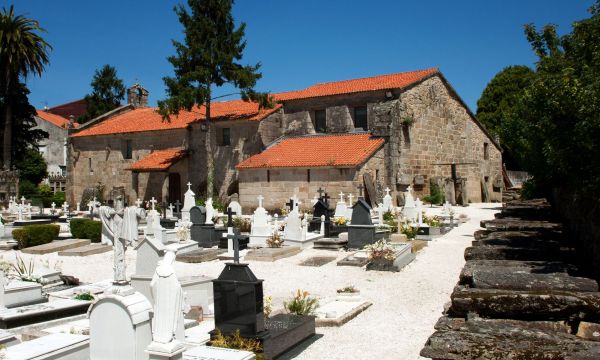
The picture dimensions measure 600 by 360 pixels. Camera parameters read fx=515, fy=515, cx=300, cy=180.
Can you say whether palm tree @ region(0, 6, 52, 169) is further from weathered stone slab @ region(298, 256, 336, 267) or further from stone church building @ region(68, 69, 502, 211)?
weathered stone slab @ region(298, 256, 336, 267)

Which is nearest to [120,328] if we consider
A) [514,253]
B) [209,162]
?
[514,253]

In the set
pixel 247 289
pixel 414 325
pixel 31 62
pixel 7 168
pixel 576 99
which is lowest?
pixel 414 325

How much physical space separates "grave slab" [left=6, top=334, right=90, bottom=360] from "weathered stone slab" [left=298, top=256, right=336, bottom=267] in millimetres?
8487

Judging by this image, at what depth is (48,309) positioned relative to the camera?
8.60 m

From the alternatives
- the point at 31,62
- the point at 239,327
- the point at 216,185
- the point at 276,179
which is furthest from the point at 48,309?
the point at 31,62

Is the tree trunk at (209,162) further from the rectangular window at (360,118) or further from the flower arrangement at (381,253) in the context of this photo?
the flower arrangement at (381,253)

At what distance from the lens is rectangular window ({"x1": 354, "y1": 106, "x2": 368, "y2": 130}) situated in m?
31.6

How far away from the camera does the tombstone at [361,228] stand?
1664 centimetres

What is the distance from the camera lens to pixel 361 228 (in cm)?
1666

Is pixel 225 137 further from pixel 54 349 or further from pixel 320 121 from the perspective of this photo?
pixel 54 349

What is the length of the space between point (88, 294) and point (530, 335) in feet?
28.1

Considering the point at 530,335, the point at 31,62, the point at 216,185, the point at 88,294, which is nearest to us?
the point at 530,335

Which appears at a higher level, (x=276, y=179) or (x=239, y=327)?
(x=276, y=179)

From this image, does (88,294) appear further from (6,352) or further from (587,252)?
(587,252)
